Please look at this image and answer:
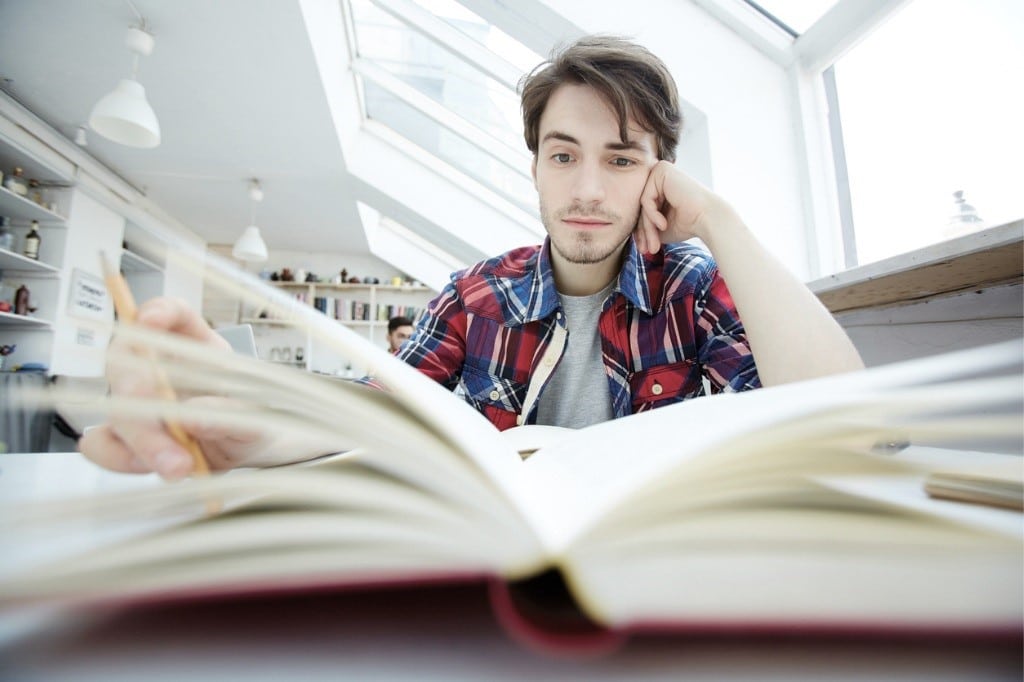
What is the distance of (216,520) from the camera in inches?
6.6

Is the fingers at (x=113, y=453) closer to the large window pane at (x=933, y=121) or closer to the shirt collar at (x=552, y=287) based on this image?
the shirt collar at (x=552, y=287)

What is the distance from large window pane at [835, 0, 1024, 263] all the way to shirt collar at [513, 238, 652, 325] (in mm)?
589

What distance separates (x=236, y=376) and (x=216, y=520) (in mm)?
55

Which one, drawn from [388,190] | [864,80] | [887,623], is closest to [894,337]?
[864,80]

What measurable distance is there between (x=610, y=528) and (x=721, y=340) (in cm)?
66

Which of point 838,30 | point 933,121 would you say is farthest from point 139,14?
point 933,121

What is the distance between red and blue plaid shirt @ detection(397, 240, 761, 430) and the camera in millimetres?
776

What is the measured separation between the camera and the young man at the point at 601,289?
2.57ft

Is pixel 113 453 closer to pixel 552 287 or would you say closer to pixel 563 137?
pixel 552 287

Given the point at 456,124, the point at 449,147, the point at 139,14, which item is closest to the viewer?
the point at 139,14

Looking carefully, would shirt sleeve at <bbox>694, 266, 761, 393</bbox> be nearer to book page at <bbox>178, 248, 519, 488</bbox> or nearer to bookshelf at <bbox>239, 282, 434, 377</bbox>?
book page at <bbox>178, 248, 519, 488</bbox>

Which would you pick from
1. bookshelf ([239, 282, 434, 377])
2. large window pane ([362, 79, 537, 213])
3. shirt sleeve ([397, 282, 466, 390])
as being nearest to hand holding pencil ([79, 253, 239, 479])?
shirt sleeve ([397, 282, 466, 390])

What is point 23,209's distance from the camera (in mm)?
3295

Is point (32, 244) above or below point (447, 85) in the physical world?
below
